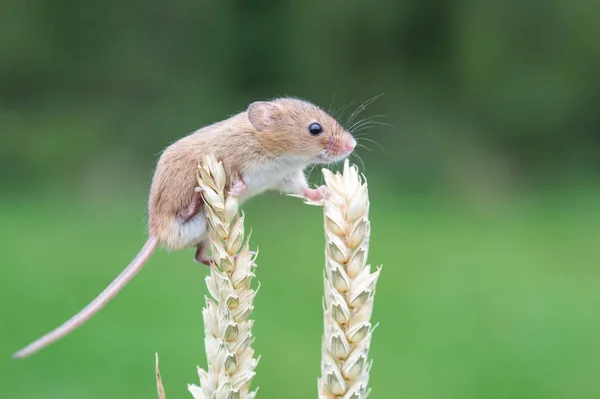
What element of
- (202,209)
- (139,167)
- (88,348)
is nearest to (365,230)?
(202,209)

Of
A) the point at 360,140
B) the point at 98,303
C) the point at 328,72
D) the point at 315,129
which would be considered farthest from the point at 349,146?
the point at 328,72

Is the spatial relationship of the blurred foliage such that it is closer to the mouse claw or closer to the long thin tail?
the mouse claw

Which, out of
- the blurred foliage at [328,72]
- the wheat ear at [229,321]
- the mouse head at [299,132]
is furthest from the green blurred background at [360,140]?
the wheat ear at [229,321]

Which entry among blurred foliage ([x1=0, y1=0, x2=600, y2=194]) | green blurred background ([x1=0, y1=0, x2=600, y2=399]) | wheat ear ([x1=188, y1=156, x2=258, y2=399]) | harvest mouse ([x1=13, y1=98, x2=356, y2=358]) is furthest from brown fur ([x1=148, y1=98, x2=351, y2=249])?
blurred foliage ([x1=0, y1=0, x2=600, y2=194])

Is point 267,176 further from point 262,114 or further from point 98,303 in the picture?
point 98,303

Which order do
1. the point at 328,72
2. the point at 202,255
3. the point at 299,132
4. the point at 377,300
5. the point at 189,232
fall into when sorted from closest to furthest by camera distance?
the point at 189,232
the point at 202,255
the point at 299,132
the point at 377,300
the point at 328,72

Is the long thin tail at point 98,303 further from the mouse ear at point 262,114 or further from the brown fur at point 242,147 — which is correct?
the mouse ear at point 262,114
